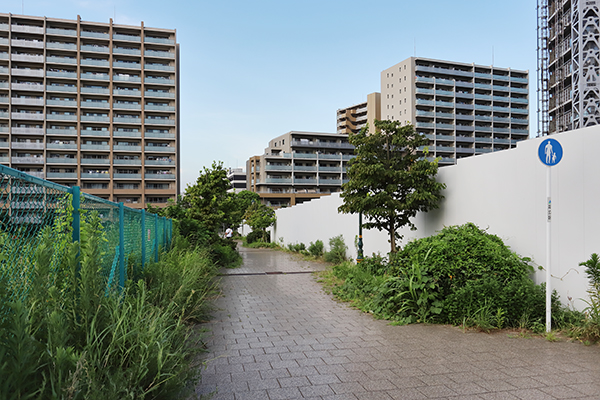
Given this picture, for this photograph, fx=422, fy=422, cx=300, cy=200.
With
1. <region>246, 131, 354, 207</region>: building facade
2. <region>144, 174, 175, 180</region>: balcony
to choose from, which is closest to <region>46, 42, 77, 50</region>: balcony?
<region>144, 174, 175, 180</region>: balcony

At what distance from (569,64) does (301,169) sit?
46.5 m

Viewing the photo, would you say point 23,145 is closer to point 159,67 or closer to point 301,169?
point 159,67

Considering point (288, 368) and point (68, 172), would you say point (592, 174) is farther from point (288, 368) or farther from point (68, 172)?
point (68, 172)

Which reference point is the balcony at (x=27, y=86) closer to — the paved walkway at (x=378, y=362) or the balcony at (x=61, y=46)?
the balcony at (x=61, y=46)

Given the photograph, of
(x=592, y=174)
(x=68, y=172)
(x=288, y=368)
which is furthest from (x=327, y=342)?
(x=68, y=172)

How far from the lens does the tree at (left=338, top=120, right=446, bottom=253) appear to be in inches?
365

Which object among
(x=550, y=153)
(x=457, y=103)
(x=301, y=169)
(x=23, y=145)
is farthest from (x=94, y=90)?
(x=550, y=153)

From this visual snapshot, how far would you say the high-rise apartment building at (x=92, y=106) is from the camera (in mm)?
67500

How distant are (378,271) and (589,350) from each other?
5.28 metres

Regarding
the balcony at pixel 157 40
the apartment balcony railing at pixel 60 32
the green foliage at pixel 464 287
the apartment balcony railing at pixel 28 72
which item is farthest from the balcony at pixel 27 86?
the green foliage at pixel 464 287

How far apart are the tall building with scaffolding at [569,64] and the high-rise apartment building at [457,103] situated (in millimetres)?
27288

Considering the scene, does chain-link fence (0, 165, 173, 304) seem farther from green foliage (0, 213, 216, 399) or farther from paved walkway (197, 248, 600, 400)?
paved walkway (197, 248, 600, 400)

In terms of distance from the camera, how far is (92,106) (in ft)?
231

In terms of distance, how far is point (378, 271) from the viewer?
33.3ft
